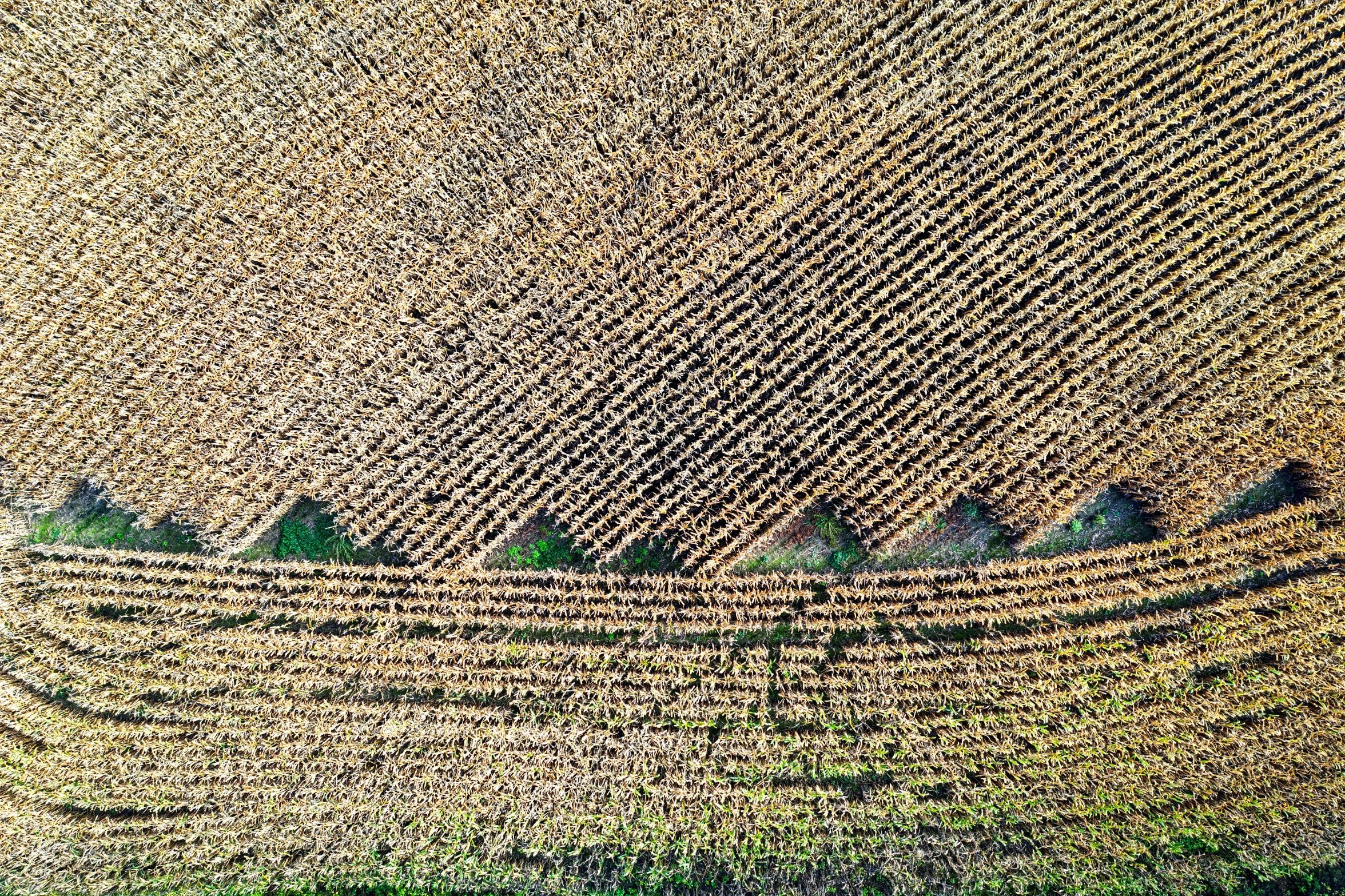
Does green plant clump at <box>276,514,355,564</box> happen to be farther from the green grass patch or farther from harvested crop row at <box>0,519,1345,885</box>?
the green grass patch

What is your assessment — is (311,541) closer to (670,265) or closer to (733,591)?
(733,591)

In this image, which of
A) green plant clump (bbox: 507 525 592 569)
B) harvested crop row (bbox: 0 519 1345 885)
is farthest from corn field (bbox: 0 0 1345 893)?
green plant clump (bbox: 507 525 592 569)

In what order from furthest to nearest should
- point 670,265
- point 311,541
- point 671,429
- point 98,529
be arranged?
1. point 98,529
2. point 311,541
3. point 670,265
4. point 671,429

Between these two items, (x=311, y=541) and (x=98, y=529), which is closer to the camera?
(x=311, y=541)

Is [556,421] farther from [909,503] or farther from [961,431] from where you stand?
[961,431]

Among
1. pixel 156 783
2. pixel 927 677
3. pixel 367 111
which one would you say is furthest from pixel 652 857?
pixel 367 111

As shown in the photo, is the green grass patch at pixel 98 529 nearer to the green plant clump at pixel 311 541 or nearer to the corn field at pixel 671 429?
the corn field at pixel 671 429

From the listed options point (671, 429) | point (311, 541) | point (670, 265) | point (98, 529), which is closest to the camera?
point (671, 429)

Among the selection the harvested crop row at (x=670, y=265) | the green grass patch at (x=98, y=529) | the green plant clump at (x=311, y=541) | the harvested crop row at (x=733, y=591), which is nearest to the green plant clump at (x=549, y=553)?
the harvested crop row at (x=733, y=591)

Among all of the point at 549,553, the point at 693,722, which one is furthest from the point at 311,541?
the point at 693,722
